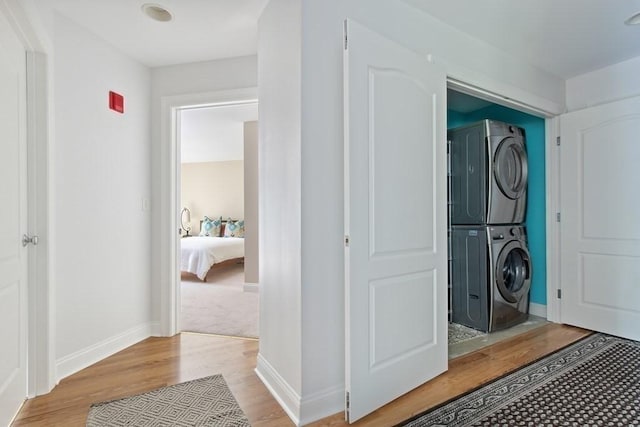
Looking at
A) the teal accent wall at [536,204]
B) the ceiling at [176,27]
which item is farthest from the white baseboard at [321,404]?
the teal accent wall at [536,204]

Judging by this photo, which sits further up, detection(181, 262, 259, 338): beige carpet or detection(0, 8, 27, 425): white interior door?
detection(0, 8, 27, 425): white interior door

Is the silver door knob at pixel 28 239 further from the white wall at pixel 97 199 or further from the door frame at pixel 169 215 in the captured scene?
the door frame at pixel 169 215

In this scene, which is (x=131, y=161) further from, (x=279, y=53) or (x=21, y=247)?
(x=279, y=53)

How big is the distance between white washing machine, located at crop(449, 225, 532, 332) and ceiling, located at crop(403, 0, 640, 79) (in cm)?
149

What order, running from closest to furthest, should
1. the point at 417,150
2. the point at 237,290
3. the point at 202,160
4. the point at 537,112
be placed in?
1. the point at 417,150
2. the point at 537,112
3. the point at 237,290
4. the point at 202,160

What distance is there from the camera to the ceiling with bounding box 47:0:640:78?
2.09 m

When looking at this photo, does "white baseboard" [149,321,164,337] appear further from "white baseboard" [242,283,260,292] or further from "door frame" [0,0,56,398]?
"white baseboard" [242,283,260,292]

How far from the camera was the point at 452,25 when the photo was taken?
89.9 inches

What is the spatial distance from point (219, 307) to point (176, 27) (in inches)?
111

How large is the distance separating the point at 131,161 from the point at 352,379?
8.00ft

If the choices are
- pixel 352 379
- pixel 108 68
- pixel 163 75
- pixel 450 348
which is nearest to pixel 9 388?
pixel 352 379

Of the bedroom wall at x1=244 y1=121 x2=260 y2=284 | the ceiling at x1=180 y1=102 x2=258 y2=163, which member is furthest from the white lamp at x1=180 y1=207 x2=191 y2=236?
the bedroom wall at x1=244 y1=121 x2=260 y2=284

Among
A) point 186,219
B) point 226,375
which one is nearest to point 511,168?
point 226,375

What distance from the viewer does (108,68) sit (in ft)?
8.49
